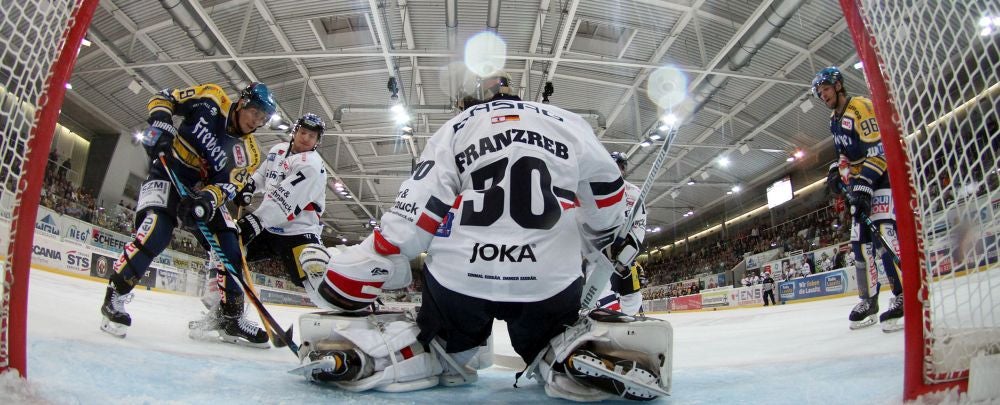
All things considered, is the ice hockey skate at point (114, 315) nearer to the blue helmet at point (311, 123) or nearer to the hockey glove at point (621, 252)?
the blue helmet at point (311, 123)

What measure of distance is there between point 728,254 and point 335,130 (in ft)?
52.9

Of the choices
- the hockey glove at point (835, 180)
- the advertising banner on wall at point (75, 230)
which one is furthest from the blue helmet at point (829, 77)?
the advertising banner on wall at point (75, 230)

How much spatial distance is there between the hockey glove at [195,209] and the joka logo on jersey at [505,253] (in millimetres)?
1713

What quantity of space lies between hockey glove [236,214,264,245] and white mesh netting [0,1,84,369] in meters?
1.99

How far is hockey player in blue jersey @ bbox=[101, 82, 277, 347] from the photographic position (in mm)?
2512

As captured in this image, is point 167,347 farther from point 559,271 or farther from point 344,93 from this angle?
point 344,93

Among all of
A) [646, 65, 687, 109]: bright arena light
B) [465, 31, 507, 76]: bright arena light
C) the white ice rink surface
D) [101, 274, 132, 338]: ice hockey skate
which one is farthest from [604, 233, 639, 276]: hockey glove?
[646, 65, 687, 109]: bright arena light

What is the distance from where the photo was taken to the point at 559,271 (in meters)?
1.49

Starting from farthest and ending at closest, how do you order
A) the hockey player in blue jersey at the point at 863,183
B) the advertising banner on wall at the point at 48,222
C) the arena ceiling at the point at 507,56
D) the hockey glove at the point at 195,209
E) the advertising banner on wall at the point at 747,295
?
the advertising banner on wall at the point at 747,295, the arena ceiling at the point at 507,56, the advertising banner on wall at the point at 48,222, the hockey player in blue jersey at the point at 863,183, the hockey glove at the point at 195,209

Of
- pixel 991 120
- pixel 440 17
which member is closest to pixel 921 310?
pixel 991 120

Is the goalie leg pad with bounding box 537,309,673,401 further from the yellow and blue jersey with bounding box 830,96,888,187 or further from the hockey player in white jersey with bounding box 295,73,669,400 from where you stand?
the yellow and blue jersey with bounding box 830,96,888,187

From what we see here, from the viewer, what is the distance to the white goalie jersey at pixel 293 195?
10.6 ft

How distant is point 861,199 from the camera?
307 cm

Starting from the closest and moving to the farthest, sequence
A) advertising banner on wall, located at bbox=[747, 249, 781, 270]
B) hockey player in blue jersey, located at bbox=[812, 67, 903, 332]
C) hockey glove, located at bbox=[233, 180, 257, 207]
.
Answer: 1. hockey player in blue jersey, located at bbox=[812, 67, 903, 332]
2. hockey glove, located at bbox=[233, 180, 257, 207]
3. advertising banner on wall, located at bbox=[747, 249, 781, 270]
